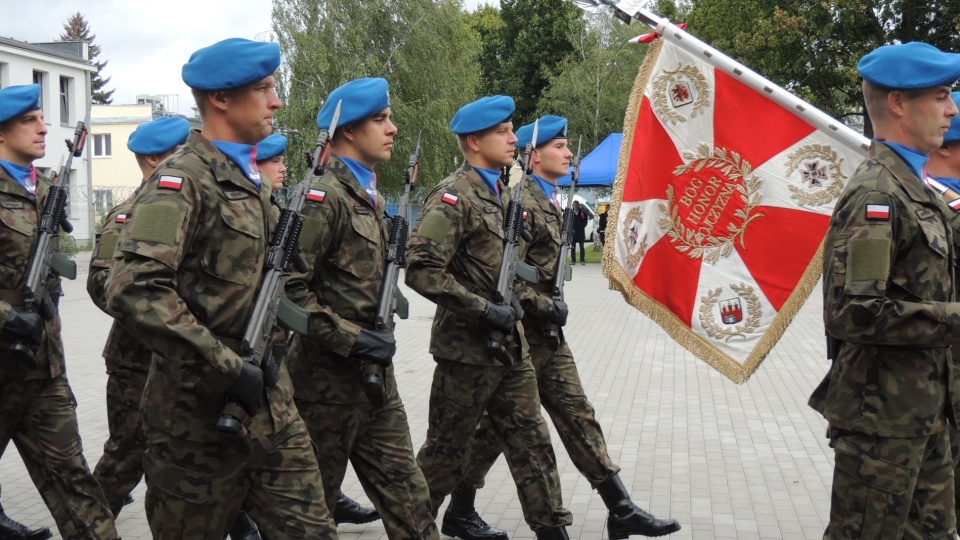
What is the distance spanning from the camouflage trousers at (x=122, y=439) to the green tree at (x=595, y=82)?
153ft

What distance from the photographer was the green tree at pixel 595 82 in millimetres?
51406

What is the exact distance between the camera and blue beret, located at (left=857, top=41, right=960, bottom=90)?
3.77 meters

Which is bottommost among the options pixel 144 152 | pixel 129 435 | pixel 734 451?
pixel 734 451

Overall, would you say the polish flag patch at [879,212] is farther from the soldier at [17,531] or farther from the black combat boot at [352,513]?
the soldier at [17,531]

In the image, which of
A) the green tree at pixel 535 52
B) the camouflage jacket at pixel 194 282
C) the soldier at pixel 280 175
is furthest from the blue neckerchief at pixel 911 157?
the green tree at pixel 535 52

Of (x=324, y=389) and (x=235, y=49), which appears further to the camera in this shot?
(x=324, y=389)

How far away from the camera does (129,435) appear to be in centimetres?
535

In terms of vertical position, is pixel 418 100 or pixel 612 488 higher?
pixel 418 100

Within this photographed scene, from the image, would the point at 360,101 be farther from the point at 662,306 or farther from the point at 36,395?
the point at 36,395

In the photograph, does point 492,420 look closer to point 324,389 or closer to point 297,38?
point 324,389

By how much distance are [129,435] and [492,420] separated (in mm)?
1728

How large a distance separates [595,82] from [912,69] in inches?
1923

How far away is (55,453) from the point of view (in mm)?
4781

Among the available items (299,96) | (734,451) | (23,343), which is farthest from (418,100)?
(23,343)
